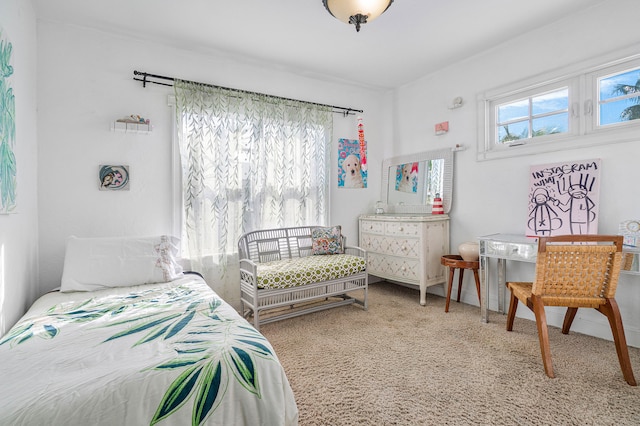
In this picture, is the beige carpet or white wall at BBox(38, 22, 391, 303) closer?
the beige carpet

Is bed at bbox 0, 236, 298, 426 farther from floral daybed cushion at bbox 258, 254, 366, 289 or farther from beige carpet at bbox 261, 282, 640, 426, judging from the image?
floral daybed cushion at bbox 258, 254, 366, 289

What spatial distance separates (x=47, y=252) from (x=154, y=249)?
0.92 m

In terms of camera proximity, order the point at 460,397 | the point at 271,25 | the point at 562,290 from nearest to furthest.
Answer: the point at 460,397 → the point at 562,290 → the point at 271,25

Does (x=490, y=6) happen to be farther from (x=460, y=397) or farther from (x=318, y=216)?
(x=460, y=397)

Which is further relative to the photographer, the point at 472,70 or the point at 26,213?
the point at 472,70

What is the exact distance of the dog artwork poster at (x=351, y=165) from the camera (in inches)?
164

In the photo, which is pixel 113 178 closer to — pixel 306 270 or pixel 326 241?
pixel 306 270

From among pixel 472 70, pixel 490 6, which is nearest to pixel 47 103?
pixel 490 6

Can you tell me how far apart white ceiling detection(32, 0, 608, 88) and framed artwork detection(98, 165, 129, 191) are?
1019mm

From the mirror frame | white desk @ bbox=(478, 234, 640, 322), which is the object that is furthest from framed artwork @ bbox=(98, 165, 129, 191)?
white desk @ bbox=(478, 234, 640, 322)

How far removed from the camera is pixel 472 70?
3.51 metres

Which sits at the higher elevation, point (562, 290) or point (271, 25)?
point (271, 25)

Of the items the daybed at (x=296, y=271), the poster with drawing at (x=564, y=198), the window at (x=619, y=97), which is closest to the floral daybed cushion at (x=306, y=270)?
the daybed at (x=296, y=271)

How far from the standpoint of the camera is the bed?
103 cm
